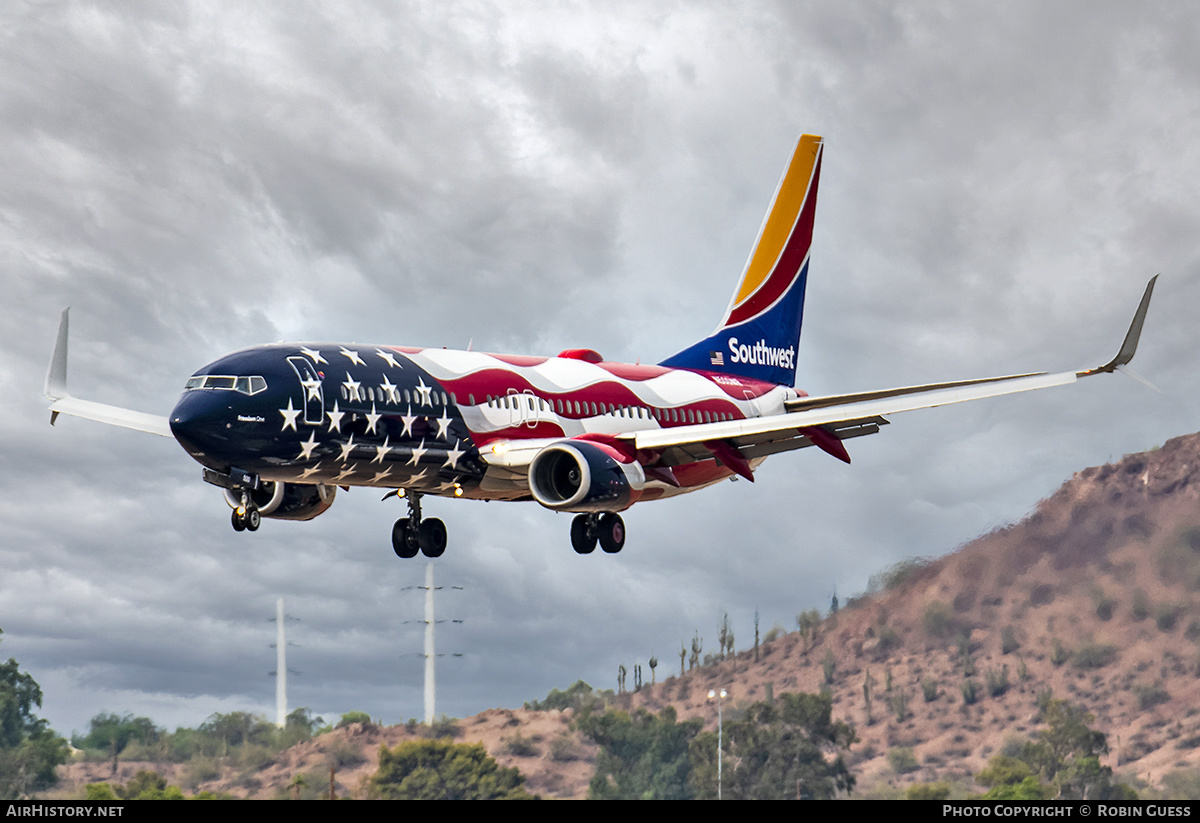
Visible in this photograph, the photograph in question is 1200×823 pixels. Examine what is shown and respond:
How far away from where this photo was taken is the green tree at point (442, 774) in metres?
68.8

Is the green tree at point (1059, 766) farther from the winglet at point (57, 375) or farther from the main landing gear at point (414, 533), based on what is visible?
the winglet at point (57, 375)

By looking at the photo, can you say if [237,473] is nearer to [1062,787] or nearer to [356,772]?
[356,772]

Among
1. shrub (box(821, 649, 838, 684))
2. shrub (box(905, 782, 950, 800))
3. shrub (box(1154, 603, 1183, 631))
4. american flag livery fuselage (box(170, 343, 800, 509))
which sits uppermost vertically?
american flag livery fuselage (box(170, 343, 800, 509))

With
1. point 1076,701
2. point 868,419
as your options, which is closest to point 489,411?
point 868,419

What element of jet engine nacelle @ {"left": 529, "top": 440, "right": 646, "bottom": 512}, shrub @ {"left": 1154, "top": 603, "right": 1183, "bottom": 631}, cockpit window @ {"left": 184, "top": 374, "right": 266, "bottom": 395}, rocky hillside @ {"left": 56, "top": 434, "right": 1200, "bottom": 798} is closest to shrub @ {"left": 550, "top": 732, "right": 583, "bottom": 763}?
rocky hillside @ {"left": 56, "top": 434, "right": 1200, "bottom": 798}

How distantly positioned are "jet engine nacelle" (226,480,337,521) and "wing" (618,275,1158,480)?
9.65 m

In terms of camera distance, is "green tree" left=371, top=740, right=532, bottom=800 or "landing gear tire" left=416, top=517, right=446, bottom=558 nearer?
"landing gear tire" left=416, top=517, right=446, bottom=558

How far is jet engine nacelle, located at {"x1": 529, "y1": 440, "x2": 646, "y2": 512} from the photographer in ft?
122

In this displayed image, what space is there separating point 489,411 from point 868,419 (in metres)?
11.2

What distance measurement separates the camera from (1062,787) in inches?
2709

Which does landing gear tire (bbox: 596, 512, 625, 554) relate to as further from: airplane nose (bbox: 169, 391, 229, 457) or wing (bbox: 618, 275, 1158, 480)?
airplane nose (bbox: 169, 391, 229, 457)

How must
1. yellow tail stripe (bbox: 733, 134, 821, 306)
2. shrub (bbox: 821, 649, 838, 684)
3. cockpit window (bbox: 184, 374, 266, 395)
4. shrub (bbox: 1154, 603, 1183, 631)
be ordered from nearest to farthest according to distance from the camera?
cockpit window (bbox: 184, 374, 266, 395)
shrub (bbox: 1154, 603, 1183, 631)
yellow tail stripe (bbox: 733, 134, 821, 306)
shrub (bbox: 821, 649, 838, 684)

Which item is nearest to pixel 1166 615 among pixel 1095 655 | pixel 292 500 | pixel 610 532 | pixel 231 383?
pixel 1095 655

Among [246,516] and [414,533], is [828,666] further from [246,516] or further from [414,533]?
[246,516]
